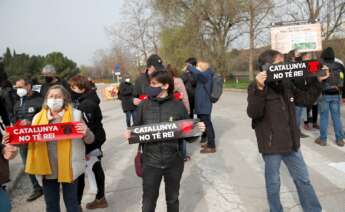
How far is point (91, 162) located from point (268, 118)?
2352 millimetres

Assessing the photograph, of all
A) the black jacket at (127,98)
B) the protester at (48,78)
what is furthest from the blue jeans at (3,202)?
the black jacket at (127,98)

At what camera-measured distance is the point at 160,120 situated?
3465mm

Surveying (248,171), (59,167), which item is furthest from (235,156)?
(59,167)

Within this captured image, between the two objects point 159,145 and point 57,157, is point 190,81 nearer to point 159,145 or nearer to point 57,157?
point 159,145

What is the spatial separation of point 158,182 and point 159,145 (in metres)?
0.38

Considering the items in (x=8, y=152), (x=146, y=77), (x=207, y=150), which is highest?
(x=146, y=77)

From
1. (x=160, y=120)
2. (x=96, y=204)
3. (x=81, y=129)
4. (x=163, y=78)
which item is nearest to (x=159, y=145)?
(x=160, y=120)

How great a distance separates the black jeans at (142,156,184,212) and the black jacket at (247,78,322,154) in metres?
0.93

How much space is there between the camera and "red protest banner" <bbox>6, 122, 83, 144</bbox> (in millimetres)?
3402

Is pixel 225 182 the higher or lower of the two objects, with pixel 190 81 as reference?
lower

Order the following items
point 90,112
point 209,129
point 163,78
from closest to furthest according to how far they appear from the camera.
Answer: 1. point 163,78
2. point 90,112
3. point 209,129

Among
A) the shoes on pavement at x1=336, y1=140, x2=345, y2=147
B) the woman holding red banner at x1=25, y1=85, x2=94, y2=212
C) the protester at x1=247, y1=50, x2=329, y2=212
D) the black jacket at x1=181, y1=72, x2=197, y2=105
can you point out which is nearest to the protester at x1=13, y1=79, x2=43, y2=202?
the woman holding red banner at x1=25, y1=85, x2=94, y2=212

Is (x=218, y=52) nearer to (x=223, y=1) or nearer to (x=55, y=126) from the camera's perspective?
(x=223, y=1)

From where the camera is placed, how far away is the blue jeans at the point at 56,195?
141 inches
